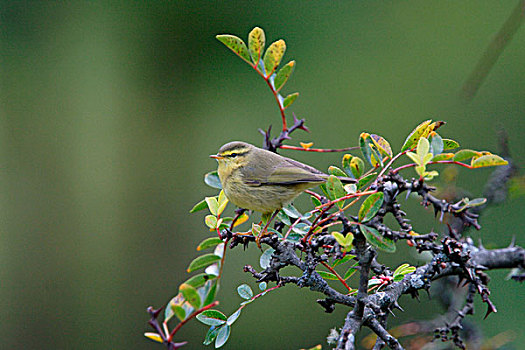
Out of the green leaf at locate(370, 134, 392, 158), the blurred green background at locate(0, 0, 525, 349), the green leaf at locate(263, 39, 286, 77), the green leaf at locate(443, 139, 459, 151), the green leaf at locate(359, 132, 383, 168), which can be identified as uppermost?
the green leaf at locate(263, 39, 286, 77)

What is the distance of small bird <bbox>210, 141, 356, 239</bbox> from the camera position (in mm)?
1799

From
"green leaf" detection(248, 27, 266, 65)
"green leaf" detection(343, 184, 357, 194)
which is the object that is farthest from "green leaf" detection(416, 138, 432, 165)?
"green leaf" detection(248, 27, 266, 65)

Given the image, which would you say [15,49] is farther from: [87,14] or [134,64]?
[134,64]

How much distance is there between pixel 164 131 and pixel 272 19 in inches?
59.7

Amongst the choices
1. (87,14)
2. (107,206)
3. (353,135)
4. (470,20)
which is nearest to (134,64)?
(87,14)

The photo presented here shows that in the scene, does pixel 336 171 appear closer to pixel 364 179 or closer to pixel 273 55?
pixel 364 179

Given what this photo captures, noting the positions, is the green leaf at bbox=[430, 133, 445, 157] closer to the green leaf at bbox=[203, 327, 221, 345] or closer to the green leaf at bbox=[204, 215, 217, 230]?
the green leaf at bbox=[204, 215, 217, 230]

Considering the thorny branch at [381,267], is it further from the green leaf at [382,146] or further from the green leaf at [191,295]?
the green leaf at [191,295]

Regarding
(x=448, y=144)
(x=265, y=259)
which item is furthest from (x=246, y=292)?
(x=448, y=144)

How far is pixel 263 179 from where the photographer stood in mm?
2008

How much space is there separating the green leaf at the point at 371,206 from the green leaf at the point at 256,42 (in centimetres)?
62

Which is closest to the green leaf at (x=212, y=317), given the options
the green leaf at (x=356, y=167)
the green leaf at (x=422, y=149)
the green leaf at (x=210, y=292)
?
the green leaf at (x=210, y=292)

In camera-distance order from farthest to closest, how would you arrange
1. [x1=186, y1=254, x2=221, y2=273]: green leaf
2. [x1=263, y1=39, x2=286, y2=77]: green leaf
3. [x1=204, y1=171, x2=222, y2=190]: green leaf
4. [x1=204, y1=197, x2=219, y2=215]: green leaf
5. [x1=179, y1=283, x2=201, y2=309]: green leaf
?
[x1=204, y1=171, x2=222, y2=190]: green leaf < [x1=263, y1=39, x2=286, y2=77]: green leaf < [x1=204, y1=197, x2=219, y2=215]: green leaf < [x1=186, y1=254, x2=221, y2=273]: green leaf < [x1=179, y1=283, x2=201, y2=309]: green leaf

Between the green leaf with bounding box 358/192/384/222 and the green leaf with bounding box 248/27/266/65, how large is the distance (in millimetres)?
620
